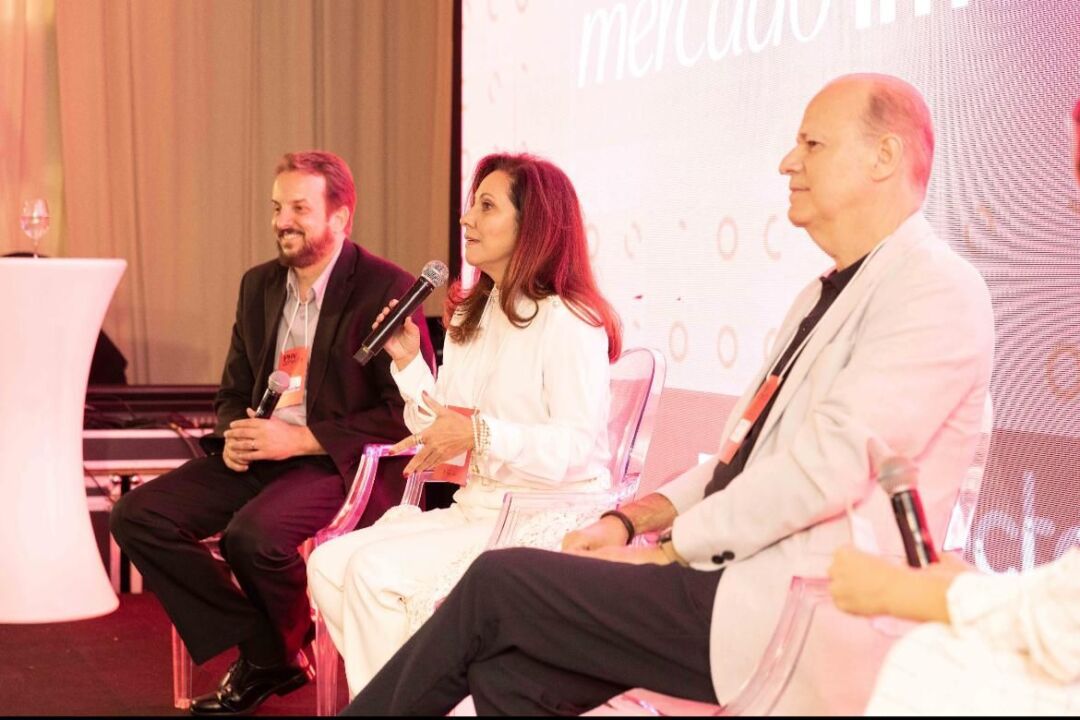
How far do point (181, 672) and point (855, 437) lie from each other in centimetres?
236

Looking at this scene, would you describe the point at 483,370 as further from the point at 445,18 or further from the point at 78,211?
the point at 445,18

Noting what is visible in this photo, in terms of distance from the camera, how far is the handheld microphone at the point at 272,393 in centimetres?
369

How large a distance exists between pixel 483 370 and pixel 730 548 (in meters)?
1.18

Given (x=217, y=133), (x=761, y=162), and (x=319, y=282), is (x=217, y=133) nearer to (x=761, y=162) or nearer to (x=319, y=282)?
(x=319, y=282)

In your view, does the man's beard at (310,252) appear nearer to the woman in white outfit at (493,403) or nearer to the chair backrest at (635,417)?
the woman in white outfit at (493,403)

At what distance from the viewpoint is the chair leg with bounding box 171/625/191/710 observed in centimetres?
371

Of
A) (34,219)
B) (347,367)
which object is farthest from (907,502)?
(34,219)

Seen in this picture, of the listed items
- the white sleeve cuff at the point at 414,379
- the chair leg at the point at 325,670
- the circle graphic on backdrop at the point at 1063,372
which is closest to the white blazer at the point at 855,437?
the circle graphic on backdrop at the point at 1063,372

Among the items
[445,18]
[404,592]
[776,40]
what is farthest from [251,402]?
[445,18]

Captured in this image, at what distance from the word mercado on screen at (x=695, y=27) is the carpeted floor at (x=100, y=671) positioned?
6.66 feet

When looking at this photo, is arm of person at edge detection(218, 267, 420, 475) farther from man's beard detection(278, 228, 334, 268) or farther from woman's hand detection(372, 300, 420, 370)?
woman's hand detection(372, 300, 420, 370)

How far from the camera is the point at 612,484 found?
122 inches

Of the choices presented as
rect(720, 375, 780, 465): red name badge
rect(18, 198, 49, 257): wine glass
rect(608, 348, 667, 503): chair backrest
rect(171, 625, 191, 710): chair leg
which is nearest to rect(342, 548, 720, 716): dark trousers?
rect(720, 375, 780, 465): red name badge

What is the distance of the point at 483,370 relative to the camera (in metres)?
3.15
